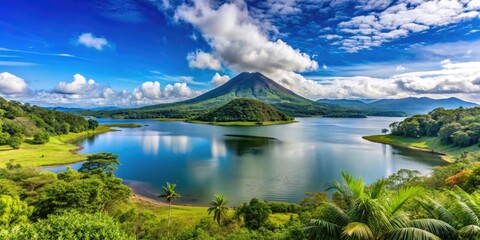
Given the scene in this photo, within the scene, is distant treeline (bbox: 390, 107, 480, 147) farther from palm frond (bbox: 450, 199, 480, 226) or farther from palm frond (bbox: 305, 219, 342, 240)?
palm frond (bbox: 305, 219, 342, 240)

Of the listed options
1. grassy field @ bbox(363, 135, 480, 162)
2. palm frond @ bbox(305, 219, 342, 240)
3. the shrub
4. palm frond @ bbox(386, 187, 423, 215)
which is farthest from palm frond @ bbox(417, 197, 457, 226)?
the shrub

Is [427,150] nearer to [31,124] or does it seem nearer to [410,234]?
[410,234]

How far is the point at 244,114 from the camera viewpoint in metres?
179

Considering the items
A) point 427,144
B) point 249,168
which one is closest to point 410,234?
point 249,168

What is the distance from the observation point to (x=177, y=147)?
70.1 metres

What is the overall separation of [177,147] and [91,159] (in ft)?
97.2

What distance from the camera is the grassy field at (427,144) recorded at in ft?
194

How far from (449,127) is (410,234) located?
7858 centimetres

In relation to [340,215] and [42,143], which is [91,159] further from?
[340,215]

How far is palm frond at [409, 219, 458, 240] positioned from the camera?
5.88m

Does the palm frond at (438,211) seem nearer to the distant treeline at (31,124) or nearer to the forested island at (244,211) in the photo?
the forested island at (244,211)

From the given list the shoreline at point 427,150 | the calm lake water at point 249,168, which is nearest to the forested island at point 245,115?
the shoreline at point 427,150

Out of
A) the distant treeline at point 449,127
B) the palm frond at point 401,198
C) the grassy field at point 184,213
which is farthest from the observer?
the distant treeline at point 449,127

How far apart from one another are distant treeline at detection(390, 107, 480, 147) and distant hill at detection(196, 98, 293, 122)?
312ft
